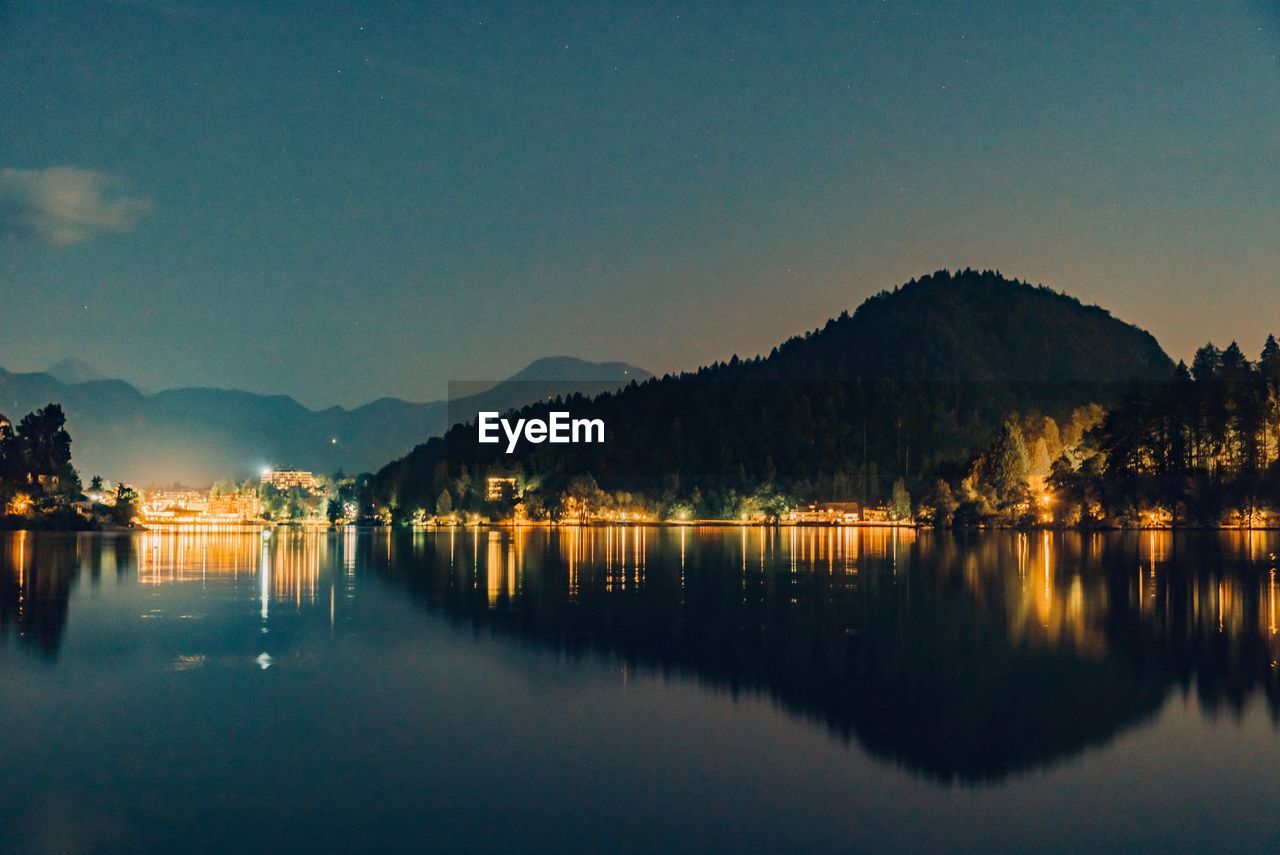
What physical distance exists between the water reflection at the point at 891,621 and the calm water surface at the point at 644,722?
18 cm

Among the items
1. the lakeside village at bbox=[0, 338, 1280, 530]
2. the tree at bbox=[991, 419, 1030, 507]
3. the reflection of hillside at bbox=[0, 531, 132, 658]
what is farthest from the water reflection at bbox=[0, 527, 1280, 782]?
the tree at bbox=[991, 419, 1030, 507]

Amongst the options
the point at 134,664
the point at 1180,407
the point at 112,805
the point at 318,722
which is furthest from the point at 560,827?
the point at 1180,407

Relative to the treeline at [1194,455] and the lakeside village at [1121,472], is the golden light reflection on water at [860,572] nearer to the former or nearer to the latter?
the treeline at [1194,455]

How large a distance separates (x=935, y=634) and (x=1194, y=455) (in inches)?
4072

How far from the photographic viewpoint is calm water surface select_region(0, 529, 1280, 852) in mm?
17312

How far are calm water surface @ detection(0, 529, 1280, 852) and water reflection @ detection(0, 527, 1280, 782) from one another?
0.18 metres

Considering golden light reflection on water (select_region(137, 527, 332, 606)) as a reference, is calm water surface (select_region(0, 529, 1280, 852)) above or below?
above

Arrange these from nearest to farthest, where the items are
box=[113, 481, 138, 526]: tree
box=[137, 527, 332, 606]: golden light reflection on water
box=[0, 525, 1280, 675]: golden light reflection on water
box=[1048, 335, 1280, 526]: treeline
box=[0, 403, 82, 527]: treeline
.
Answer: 1. box=[0, 525, 1280, 675]: golden light reflection on water
2. box=[137, 527, 332, 606]: golden light reflection on water
3. box=[1048, 335, 1280, 526]: treeline
4. box=[0, 403, 82, 527]: treeline
5. box=[113, 481, 138, 526]: tree

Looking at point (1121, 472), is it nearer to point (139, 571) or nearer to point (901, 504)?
point (901, 504)

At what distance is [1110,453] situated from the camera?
5285 inches

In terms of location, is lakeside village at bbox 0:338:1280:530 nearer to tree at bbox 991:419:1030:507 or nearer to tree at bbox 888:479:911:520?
tree at bbox 991:419:1030:507

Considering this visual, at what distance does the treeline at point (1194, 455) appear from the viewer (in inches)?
4739

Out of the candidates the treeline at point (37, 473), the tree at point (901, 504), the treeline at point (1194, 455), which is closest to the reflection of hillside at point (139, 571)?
the treeline at point (37, 473)

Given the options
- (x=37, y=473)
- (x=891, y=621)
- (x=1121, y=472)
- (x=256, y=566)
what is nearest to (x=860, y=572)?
(x=891, y=621)
